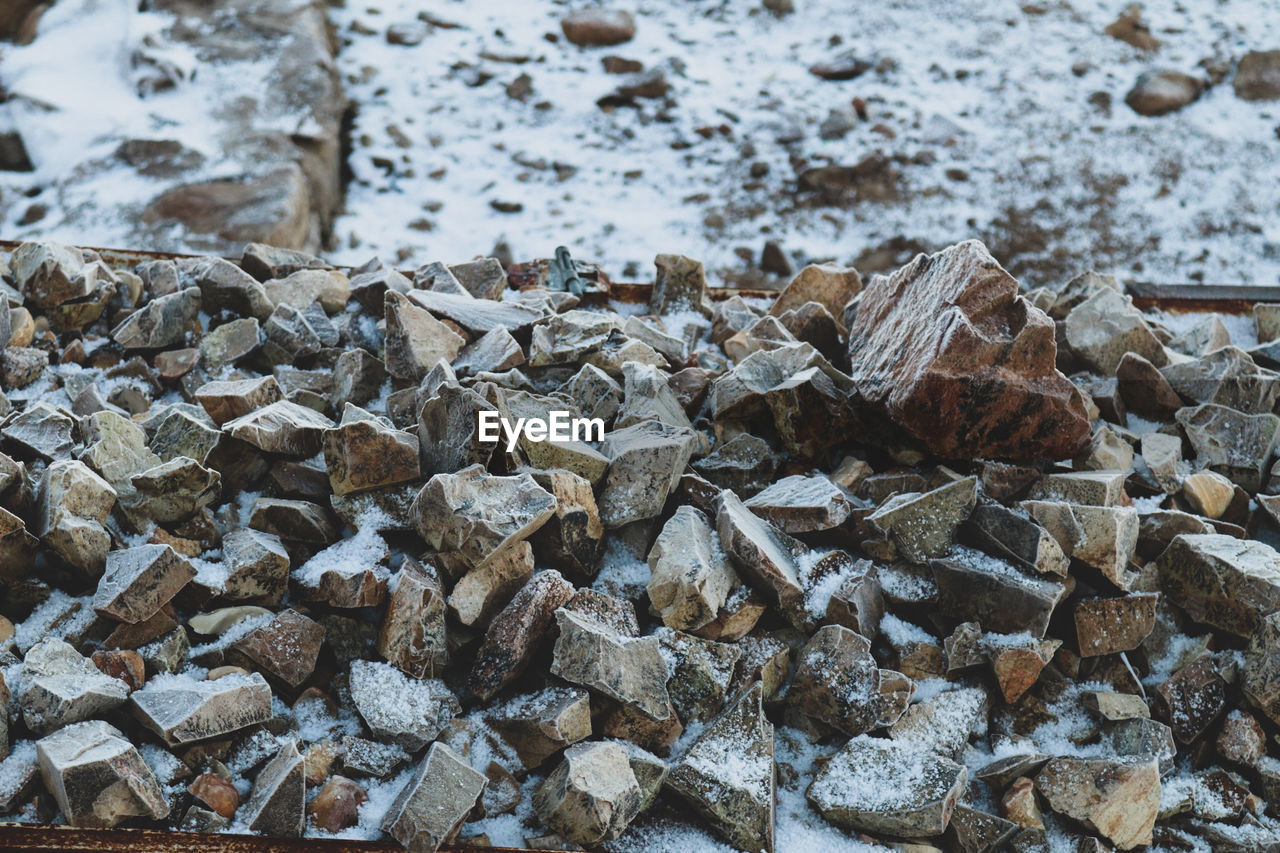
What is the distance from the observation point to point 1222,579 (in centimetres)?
166

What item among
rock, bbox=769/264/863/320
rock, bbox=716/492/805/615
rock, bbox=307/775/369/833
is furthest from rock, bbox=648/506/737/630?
rock, bbox=769/264/863/320

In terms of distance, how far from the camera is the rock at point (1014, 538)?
64.0 inches

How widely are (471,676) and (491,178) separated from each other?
141 inches

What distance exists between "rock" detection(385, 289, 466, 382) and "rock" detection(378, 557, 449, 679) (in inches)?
22.7

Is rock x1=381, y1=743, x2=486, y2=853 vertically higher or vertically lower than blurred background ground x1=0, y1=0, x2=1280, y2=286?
higher

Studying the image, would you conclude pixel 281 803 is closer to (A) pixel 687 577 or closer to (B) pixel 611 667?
(B) pixel 611 667

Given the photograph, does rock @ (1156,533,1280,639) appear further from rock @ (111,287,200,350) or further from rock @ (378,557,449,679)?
rock @ (111,287,200,350)

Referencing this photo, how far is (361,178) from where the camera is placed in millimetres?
4805

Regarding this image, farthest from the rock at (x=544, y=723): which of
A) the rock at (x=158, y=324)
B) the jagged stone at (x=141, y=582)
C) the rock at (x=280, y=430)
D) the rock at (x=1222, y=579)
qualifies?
the rock at (x=158, y=324)

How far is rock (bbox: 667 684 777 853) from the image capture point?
137 cm

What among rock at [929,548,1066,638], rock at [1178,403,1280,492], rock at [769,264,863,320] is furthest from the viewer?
rock at [769,264,863,320]

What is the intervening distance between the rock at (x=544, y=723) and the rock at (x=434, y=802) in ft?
0.29

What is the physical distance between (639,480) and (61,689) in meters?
0.86

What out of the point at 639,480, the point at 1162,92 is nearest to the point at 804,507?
the point at 639,480
